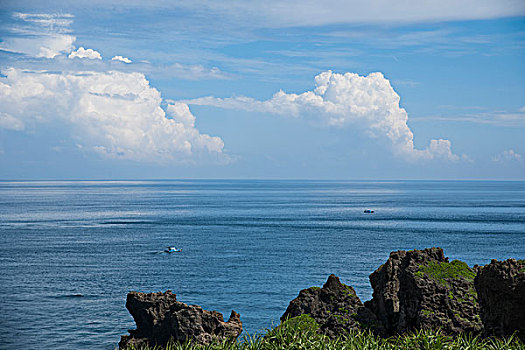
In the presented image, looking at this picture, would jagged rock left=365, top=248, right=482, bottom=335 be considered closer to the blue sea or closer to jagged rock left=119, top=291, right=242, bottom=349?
jagged rock left=119, top=291, right=242, bottom=349

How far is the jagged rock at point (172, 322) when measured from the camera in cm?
2956

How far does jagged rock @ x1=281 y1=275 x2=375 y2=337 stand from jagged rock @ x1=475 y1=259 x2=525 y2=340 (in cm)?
731

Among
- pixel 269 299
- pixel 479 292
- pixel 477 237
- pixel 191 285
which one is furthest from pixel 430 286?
pixel 477 237

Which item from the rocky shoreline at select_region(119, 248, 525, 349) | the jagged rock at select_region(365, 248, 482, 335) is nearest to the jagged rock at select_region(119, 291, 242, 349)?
the rocky shoreline at select_region(119, 248, 525, 349)

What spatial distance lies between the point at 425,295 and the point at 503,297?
5.12 m

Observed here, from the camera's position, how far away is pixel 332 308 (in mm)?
30031

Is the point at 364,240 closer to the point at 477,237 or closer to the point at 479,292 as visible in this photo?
the point at 477,237

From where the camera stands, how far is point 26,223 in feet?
502

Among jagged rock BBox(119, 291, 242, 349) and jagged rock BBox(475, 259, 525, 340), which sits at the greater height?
jagged rock BBox(475, 259, 525, 340)

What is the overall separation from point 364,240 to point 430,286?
90.0m

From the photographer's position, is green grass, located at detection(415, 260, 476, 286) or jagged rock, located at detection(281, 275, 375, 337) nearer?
green grass, located at detection(415, 260, 476, 286)

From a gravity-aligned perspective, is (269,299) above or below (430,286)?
below

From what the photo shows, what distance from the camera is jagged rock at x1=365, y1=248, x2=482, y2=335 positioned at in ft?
89.3

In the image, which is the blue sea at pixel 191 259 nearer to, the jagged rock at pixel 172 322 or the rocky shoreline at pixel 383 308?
the jagged rock at pixel 172 322
